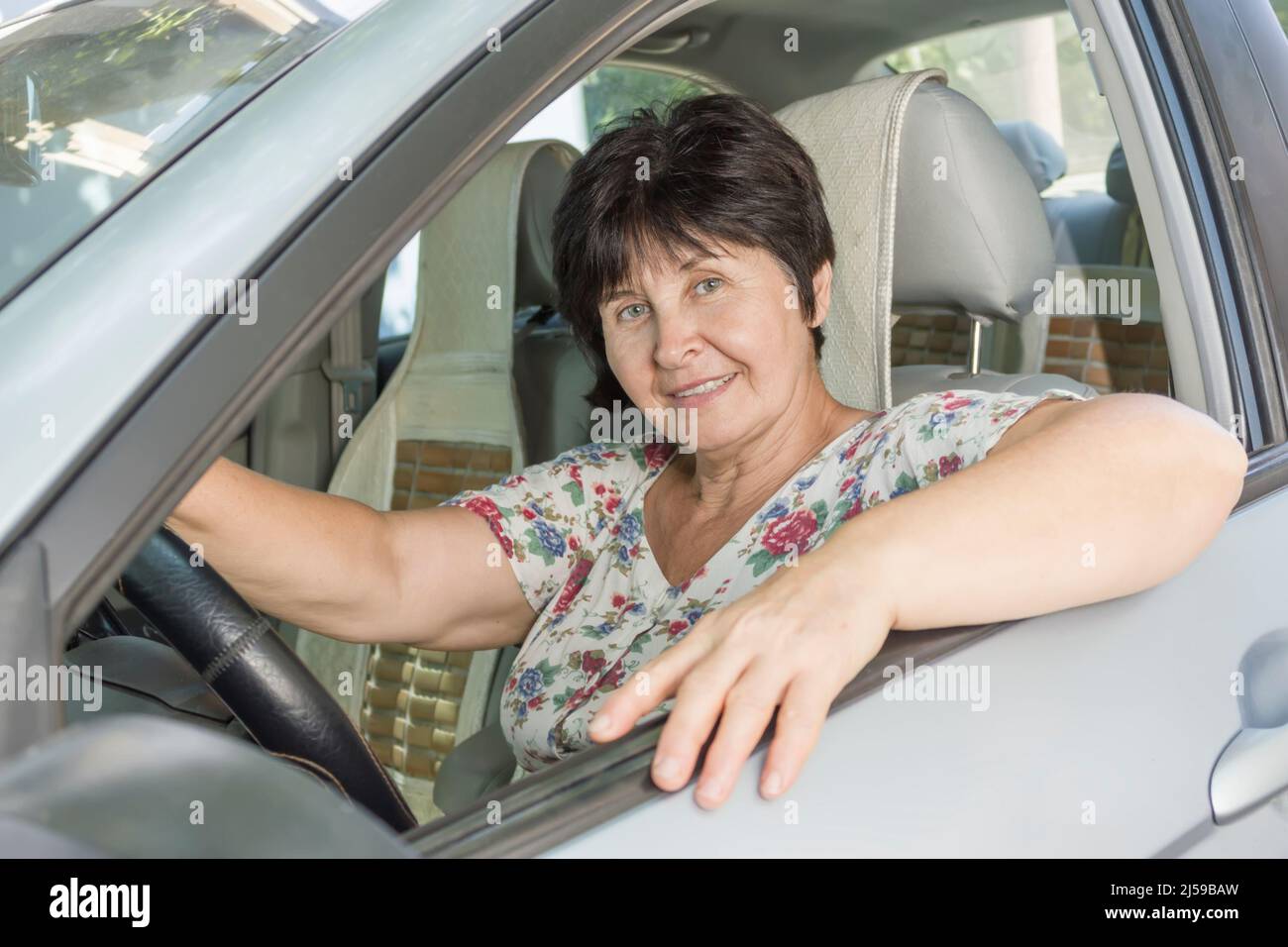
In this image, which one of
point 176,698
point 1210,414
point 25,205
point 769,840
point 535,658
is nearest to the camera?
point 769,840

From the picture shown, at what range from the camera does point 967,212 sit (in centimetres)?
176

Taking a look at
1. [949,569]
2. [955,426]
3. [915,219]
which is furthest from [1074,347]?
[949,569]

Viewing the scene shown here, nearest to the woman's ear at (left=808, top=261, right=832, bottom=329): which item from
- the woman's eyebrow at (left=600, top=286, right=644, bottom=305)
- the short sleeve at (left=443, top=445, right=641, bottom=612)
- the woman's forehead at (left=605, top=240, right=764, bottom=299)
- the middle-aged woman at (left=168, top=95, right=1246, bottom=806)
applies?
the middle-aged woman at (left=168, top=95, right=1246, bottom=806)

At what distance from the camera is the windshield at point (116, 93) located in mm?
904

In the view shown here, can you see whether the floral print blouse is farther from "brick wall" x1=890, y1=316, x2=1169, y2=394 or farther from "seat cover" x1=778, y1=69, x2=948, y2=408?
"brick wall" x1=890, y1=316, x2=1169, y2=394

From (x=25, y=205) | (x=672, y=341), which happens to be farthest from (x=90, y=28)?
(x=672, y=341)

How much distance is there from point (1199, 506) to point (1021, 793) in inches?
13.2

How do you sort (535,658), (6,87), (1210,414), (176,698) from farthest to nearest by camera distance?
1. (535,658)
2. (1210,414)
3. (176,698)
4. (6,87)

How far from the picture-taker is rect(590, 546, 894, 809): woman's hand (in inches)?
33.7

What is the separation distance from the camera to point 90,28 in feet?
3.90

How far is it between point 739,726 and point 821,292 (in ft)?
3.29

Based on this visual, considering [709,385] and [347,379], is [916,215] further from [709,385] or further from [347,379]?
[347,379]

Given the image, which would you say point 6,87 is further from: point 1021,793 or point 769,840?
point 1021,793

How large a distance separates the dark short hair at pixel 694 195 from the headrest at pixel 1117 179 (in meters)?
1.21
